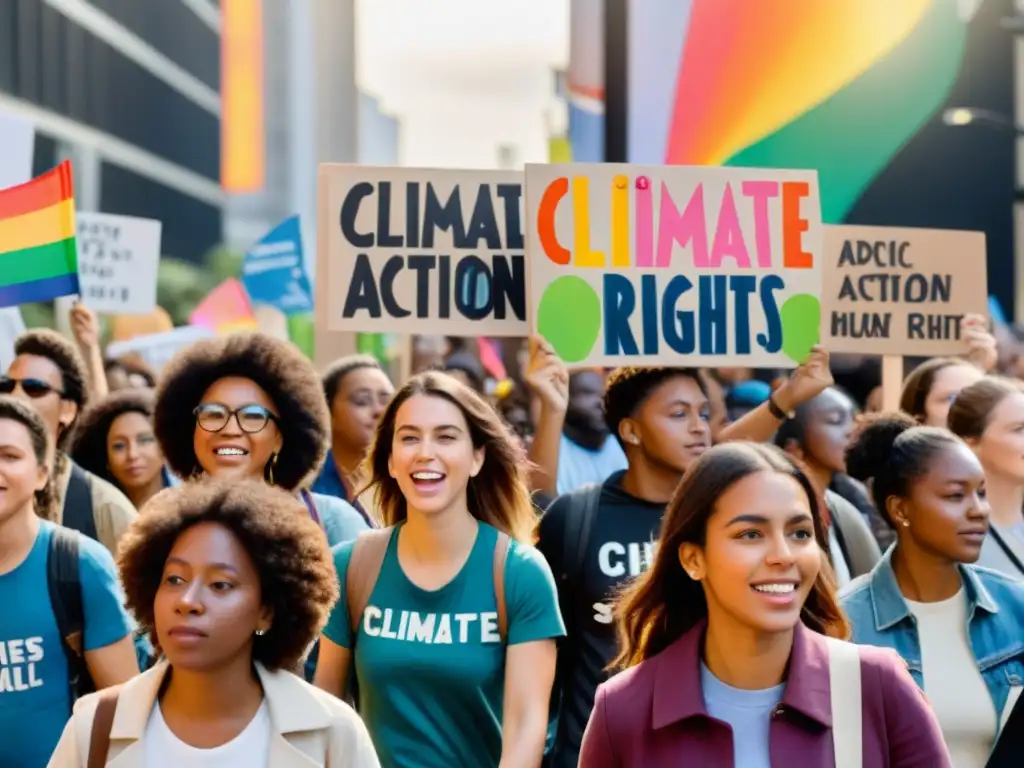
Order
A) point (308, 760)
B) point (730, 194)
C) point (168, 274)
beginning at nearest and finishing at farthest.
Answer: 1. point (308, 760)
2. point (730, 194)
3. point (168, 274)

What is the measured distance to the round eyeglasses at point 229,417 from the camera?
550 cm

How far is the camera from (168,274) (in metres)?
60.1

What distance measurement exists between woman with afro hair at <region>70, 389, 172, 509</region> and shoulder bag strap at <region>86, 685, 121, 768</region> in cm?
380

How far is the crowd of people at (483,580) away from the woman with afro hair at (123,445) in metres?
0.01

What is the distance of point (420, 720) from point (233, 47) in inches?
3918

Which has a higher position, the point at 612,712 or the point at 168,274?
the point at 168,274

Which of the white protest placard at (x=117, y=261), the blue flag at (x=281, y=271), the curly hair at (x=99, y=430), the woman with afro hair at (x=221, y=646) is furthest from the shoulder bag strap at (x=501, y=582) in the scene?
the blue flag at (x=281, y=271)

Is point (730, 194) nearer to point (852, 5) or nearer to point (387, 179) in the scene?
point (387, 179)

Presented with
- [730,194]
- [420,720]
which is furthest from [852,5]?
[420,720]

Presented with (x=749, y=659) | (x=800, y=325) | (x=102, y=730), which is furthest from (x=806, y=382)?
(x=102, y=730)

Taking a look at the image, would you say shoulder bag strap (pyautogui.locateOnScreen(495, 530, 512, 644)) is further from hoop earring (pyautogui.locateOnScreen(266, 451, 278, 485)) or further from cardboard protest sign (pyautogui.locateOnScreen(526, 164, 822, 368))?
cardboard protest sign (pyautogui.locateOnScreen(526, 164, 822, 368))

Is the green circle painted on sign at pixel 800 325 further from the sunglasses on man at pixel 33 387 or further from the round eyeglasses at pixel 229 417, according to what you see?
the sunglasses on man at pixel 33 387

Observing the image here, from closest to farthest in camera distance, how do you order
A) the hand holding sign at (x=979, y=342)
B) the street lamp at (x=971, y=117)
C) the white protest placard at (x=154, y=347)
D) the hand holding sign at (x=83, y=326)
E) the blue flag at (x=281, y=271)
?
1. the hand holding sign at (x=979, y=342)
2. the hand holding sign at (x=83, y=326)
3. the white protest placard at (x=154, y=347)
4. the blue flag at (x=281, y=271)
5. the street lamp at (x=971, y=117)

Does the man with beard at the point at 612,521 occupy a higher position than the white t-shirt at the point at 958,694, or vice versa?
the man with beard at the point at 612,521
